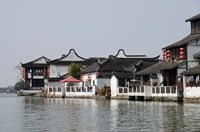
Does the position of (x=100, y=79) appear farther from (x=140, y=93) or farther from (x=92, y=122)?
(x=92, y=122)

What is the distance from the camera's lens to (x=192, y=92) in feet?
138

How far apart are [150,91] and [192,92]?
6.44m

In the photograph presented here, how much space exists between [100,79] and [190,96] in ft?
77.8

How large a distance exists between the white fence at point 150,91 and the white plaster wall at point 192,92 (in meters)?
1.10

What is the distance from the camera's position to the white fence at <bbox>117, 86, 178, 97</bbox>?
4403 centimetres

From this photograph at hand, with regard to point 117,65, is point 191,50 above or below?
above

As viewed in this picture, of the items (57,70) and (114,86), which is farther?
(57,70)

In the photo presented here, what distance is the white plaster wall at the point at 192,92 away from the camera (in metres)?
41.4

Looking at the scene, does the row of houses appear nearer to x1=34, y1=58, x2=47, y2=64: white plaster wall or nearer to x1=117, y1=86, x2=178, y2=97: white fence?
x1=117, y1=86, x2=178, y2=97: white fence

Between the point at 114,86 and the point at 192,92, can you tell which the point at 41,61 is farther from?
the point at 192,92

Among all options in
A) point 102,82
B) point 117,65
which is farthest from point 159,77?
point 117,65

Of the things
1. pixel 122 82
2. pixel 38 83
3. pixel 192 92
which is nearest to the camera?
pixel 192 92

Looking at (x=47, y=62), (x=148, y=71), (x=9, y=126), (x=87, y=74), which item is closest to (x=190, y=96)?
(x=148, y=71)

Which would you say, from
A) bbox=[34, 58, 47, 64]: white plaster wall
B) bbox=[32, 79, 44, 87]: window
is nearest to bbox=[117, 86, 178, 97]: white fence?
bbox=[32, 79, 44, 87]: window
